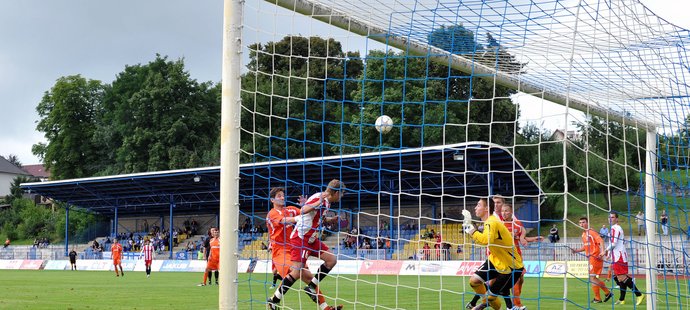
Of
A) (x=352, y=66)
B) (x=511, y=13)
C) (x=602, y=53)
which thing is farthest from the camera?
(x=352, y=66)

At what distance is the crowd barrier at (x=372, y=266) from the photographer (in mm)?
24044

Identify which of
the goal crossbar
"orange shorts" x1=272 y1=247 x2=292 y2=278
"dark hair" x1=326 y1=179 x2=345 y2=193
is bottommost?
"orange shorts" x1=272 y1=247 x2=292 y2=278

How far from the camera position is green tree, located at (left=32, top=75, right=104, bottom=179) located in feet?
223

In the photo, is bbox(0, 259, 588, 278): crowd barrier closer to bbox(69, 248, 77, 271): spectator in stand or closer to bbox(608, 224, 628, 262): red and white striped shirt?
bbox(69, 248, 77, 271): spectator in stand

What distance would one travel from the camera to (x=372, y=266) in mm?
25766

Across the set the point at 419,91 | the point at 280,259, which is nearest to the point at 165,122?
the point at 419,91

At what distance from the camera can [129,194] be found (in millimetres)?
51094

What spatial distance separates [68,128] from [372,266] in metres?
48.8

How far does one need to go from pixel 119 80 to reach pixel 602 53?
6139 centimetres

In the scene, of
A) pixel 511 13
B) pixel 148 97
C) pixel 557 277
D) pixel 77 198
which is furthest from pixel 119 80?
pixel 511 13

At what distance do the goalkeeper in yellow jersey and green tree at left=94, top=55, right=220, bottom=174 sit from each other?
48.5m

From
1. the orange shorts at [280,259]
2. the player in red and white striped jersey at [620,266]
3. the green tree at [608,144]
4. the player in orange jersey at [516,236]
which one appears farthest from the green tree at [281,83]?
the player in red and white striped jersey at [620,266]

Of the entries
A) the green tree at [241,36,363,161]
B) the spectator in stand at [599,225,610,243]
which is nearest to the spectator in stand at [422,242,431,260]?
the spectator in stand at [599,225,610,243]

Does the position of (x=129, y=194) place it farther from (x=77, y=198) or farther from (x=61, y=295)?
(x=61, y=295)
